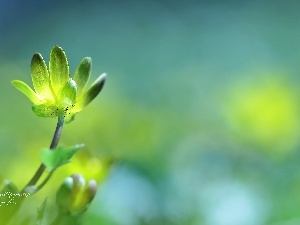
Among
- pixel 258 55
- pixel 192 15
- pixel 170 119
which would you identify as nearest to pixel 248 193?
pixel 170 119

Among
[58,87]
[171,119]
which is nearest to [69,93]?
[58,87]

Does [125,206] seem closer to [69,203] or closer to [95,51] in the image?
[69,203]

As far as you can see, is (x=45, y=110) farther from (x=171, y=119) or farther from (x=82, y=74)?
(x=171, y=119)

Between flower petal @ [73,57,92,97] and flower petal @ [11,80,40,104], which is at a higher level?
flower petal @ [73,57,92,97]

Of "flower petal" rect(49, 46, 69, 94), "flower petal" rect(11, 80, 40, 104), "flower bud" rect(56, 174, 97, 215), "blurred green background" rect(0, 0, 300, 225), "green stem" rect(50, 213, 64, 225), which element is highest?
"blurred green background" rect(0, 0, 300, 225)

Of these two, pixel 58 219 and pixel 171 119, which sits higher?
pixel 171 119

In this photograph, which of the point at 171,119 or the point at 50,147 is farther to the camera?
the point at 171,119
